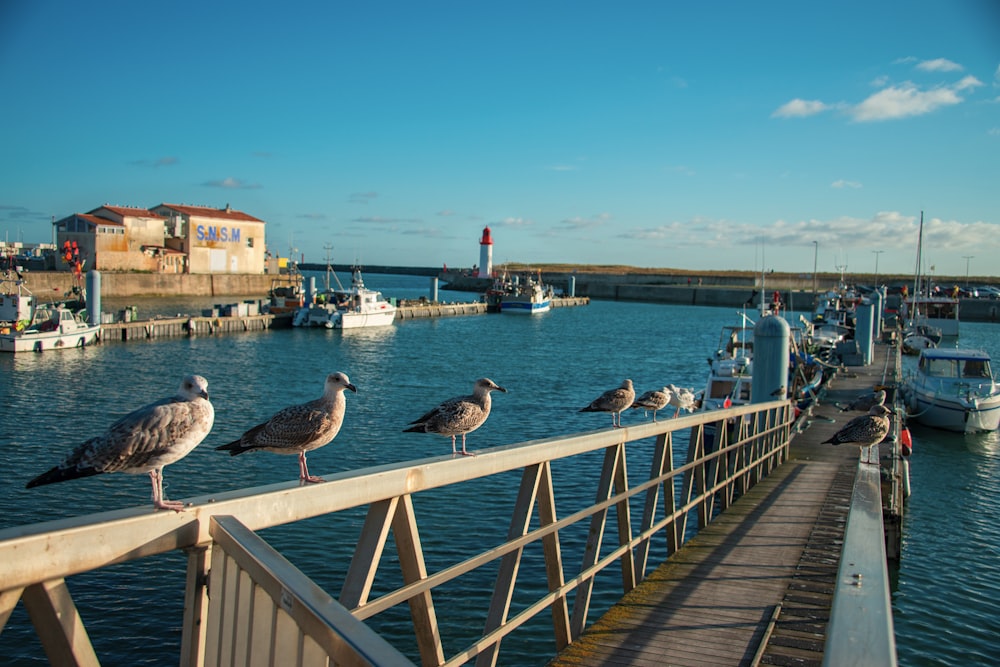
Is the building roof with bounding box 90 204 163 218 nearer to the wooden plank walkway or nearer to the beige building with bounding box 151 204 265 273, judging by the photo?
the beige building with bounding box 151 204 265 273

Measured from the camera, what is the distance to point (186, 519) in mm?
2529

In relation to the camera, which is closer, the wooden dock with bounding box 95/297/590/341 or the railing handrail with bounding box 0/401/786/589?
the railing handrail with bounding box 0/401/786/589

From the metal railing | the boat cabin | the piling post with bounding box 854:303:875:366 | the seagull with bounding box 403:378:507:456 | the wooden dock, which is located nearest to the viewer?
the metal railing

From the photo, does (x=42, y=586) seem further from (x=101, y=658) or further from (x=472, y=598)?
(x=472, y=598)

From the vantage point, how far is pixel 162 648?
9789mm

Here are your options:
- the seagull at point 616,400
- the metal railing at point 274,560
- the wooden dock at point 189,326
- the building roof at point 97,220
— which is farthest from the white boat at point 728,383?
the building roof at point 97,220

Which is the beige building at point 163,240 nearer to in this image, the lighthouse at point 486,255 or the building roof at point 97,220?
the building roof at point 97,220

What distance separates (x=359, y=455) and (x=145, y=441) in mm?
16353

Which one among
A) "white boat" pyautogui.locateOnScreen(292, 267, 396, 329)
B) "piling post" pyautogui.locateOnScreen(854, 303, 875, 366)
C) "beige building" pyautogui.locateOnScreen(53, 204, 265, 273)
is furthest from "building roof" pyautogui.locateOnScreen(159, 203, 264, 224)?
"piling post" pyautogui.locateOnScreen(854, 303, 875, 366)

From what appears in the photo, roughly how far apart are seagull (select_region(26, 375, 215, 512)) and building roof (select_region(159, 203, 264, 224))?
85.5 meters

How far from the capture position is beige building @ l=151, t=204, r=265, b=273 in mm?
82188

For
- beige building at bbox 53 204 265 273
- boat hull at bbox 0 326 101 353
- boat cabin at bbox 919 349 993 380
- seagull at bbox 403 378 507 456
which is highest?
beige building at bbox 53 204 265 273

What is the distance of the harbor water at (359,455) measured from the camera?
10875mm

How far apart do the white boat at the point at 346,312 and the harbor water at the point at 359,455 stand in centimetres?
470
